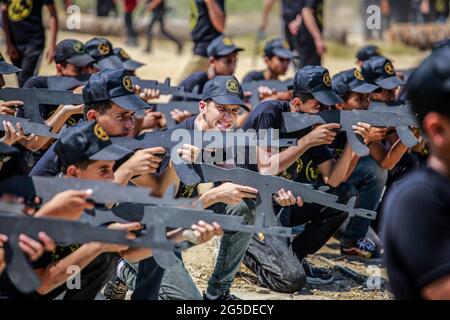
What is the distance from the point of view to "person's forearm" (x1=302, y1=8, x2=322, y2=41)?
Answer: 35.1 feet

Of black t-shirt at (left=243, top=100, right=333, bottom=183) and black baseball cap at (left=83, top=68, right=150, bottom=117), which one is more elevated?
black baseball cap at (left=83, top=68, right=150, bottom=117)

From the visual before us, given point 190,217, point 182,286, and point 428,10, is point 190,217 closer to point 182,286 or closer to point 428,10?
point 182,286

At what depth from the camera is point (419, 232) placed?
3061 millimetres

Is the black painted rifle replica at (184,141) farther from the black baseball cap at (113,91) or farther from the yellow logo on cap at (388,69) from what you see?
the yellow logo on cap at (388,69)

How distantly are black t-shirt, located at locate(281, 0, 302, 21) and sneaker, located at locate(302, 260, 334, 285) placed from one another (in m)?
4.77

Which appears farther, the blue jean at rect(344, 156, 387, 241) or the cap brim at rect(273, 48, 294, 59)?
the cap brim at rect(273, 48, 294, 59)

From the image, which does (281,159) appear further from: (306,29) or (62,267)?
(306,29)

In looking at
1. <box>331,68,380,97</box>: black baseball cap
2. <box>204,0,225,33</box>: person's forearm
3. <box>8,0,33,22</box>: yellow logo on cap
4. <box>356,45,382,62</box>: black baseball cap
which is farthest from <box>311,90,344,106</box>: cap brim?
<box>8,0,33,22</box>: yellow logo on cap

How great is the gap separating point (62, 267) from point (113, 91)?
1395 millimetres

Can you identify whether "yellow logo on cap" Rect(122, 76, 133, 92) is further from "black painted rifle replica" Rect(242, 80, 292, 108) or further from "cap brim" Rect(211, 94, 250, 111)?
"black painted rifle replica" Rect(242, 80, 292, 108)

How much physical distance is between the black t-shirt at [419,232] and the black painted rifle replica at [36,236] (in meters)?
1.19

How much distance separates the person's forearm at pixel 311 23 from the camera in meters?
10.7

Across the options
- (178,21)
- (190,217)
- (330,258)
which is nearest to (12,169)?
(190,217)

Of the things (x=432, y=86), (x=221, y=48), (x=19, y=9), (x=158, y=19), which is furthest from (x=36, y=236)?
(x=158, y=19)
